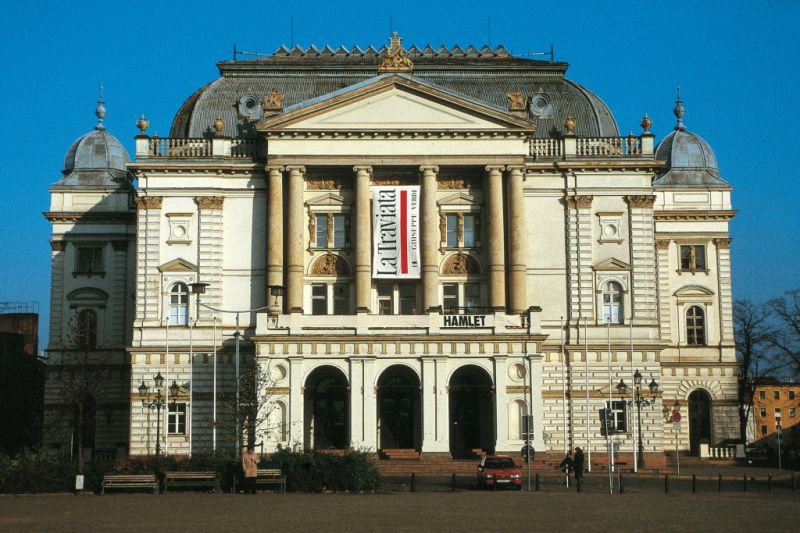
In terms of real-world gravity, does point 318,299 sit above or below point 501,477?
above

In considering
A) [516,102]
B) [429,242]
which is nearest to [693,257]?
[516,102]

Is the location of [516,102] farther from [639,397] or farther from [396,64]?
[639,397]

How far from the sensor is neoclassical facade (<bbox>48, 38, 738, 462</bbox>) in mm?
76625

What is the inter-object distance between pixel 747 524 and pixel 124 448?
55.9m

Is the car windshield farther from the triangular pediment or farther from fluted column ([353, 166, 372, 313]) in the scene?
the triangular pediment

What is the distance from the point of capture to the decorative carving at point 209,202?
82188 millimetres

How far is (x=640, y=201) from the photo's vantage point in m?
82.9

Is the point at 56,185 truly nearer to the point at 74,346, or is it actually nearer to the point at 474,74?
the point at 74,346

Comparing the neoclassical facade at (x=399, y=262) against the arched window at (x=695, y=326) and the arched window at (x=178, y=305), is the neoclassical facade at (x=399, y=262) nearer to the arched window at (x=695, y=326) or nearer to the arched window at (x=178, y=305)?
the arched window at (x=178, y=305)

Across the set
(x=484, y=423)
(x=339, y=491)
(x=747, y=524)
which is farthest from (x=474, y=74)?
(x=747, y=524)

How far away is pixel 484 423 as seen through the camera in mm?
80750

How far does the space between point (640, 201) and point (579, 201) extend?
3.94 m

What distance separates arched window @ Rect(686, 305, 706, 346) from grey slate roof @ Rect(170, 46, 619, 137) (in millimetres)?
15428

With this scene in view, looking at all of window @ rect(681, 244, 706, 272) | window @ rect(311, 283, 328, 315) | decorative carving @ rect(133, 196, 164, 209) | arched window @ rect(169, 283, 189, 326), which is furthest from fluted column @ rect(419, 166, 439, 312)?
window @ rect(681, 244, 706, 272)
